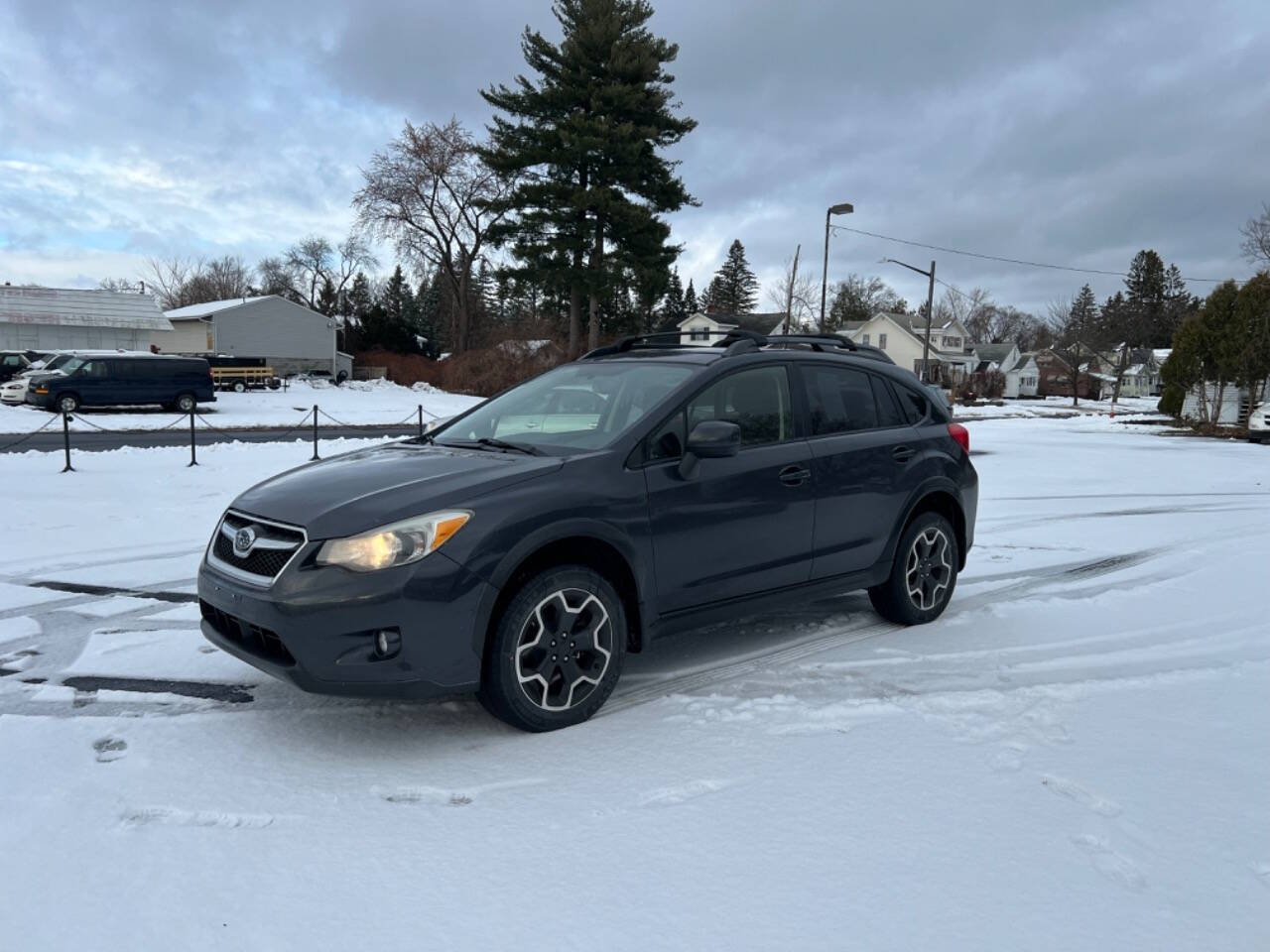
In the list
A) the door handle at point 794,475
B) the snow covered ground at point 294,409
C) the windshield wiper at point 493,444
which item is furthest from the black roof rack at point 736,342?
the snow covered ground at point 294,409

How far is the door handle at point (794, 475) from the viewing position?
4746 mm

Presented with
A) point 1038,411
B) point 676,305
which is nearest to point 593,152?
point 1038,411

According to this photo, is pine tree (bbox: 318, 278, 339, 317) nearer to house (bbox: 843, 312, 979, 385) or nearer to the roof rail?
house (bbox: 843, 312, 979, 385)

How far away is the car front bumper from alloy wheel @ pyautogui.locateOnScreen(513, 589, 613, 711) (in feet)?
0.83

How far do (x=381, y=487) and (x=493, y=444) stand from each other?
840mm

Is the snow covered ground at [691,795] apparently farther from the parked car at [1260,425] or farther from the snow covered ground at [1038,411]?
the snow covered ground at [1038,411]

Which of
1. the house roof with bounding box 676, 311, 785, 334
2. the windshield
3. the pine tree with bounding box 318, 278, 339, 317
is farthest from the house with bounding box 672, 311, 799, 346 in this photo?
the windshield

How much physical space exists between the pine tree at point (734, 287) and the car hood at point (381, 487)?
351ft

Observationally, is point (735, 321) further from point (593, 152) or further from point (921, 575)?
point (921, 575)

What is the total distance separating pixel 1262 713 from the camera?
4211mm

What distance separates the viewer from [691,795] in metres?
3.34

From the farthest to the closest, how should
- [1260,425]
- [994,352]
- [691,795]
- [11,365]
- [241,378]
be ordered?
[994,352]
[241,378]
[11,365]
[1260,425]
[691,795]

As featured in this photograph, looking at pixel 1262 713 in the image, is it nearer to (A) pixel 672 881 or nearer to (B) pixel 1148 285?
(A) pixel 672 881

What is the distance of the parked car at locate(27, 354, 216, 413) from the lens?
27375 millimetres
